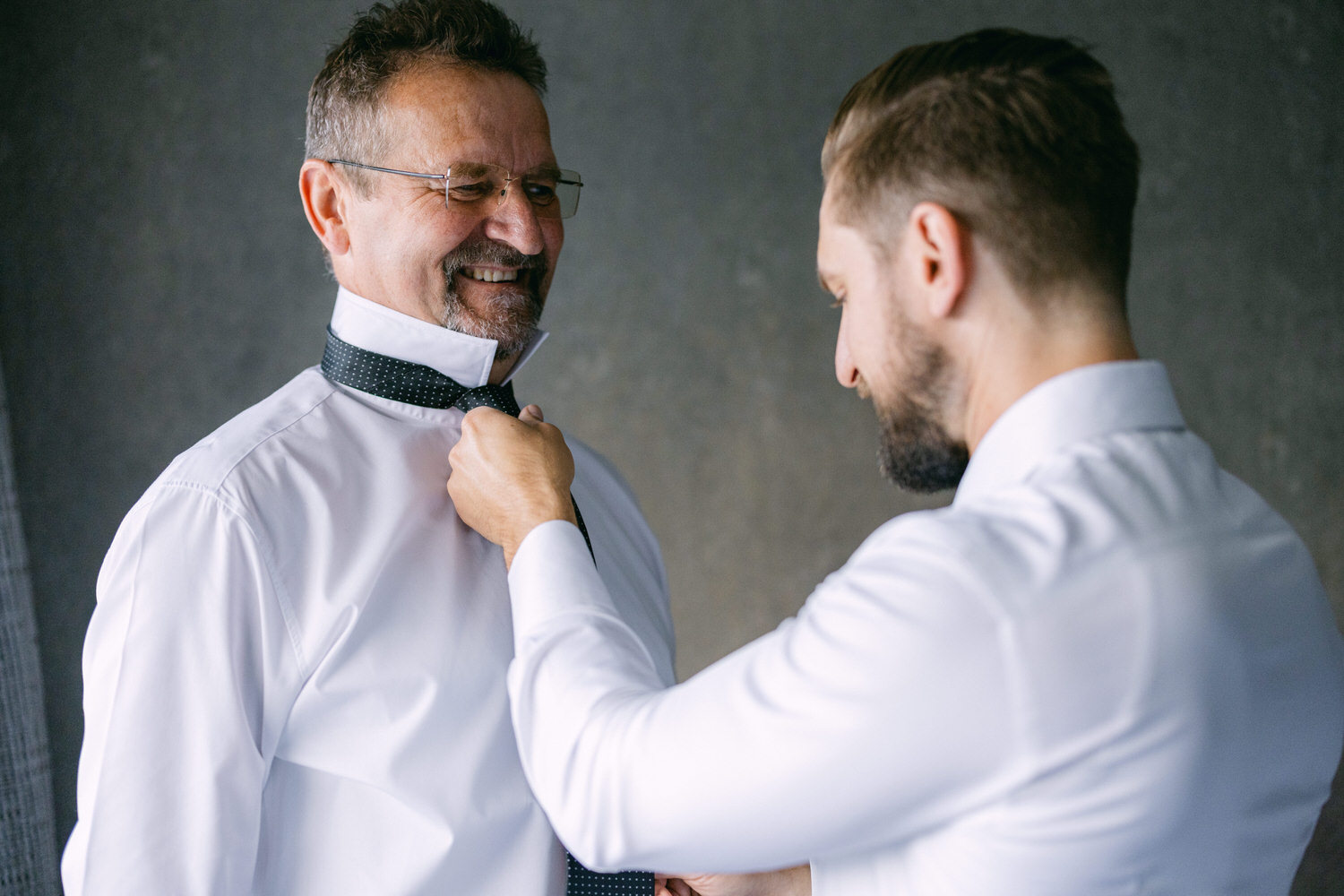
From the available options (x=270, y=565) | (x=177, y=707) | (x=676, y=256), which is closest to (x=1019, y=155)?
(x=270, y=565)

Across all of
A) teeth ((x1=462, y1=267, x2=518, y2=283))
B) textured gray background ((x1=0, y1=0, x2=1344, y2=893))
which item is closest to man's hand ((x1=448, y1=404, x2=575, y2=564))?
teeth ((x1=462, y1=267, x2=518, y2=283))

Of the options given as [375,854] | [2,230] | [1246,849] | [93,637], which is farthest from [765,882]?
[2,230]

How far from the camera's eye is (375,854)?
1.11m

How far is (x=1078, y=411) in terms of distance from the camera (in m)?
0.87

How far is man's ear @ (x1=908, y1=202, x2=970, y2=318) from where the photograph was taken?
0.88m

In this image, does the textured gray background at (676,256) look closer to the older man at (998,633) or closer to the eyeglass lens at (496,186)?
the eyeglass lens at (496,186)

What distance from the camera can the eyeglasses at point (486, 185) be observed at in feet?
4.19

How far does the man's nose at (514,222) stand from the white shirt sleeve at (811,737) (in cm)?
65

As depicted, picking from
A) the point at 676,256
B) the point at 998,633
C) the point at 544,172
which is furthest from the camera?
the point at 676,256

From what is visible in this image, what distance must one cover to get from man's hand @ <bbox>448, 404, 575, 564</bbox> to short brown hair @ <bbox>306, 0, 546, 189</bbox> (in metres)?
0.39

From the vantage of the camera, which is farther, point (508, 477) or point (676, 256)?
point (676, 256)

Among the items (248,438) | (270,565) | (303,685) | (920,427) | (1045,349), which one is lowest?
(303,685)

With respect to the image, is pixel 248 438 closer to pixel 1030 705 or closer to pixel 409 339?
pixel 409 339

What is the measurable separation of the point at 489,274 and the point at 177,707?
0.66 metres
